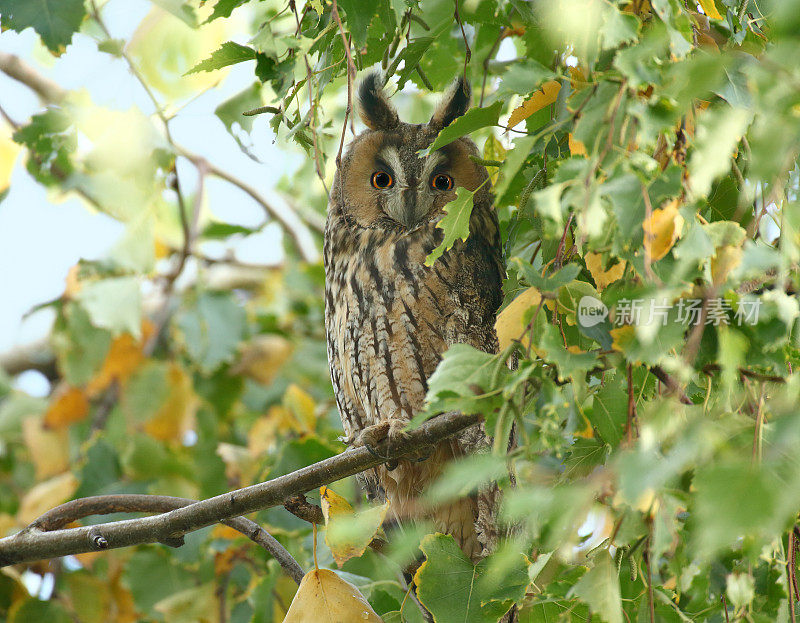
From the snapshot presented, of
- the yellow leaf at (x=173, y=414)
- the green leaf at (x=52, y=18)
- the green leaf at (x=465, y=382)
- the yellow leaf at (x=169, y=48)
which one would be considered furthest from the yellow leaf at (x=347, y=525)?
the yellow leaf at (x=173, y=414)

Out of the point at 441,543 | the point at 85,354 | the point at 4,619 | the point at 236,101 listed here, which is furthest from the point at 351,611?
the point at 85,354

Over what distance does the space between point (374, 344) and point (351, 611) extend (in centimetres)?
66

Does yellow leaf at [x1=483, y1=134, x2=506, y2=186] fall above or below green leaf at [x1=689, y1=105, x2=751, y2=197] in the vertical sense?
above

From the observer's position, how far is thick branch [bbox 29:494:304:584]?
1.35m

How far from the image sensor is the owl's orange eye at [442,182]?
1815mm

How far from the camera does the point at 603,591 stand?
0.79 metres

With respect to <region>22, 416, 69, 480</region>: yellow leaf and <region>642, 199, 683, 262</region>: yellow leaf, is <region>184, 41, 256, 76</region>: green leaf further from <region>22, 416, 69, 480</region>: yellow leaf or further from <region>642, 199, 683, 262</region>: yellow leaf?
<region>22, 416, 69, 480</region>: yellow leaf

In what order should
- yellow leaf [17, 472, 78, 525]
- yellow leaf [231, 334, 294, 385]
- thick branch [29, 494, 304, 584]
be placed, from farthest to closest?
yellow leaf [231, 334, 294, 385] < yellow leaf [17, 472, 78, 525] < thick branch [29, 494, 304, 584]

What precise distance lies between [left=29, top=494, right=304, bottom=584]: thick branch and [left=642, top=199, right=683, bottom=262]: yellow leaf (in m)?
0.91

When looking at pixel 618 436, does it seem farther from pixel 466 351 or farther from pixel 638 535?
pixel 466 351

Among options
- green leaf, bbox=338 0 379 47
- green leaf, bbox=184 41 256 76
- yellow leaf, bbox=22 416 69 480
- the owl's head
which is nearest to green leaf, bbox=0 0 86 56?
green leaf, bbox=184 41 256 76

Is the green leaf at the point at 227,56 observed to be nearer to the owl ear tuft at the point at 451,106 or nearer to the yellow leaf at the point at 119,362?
the owl ear tuft at the point at 451,106

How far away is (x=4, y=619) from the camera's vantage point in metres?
1.96

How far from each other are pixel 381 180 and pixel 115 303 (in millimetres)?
1014
